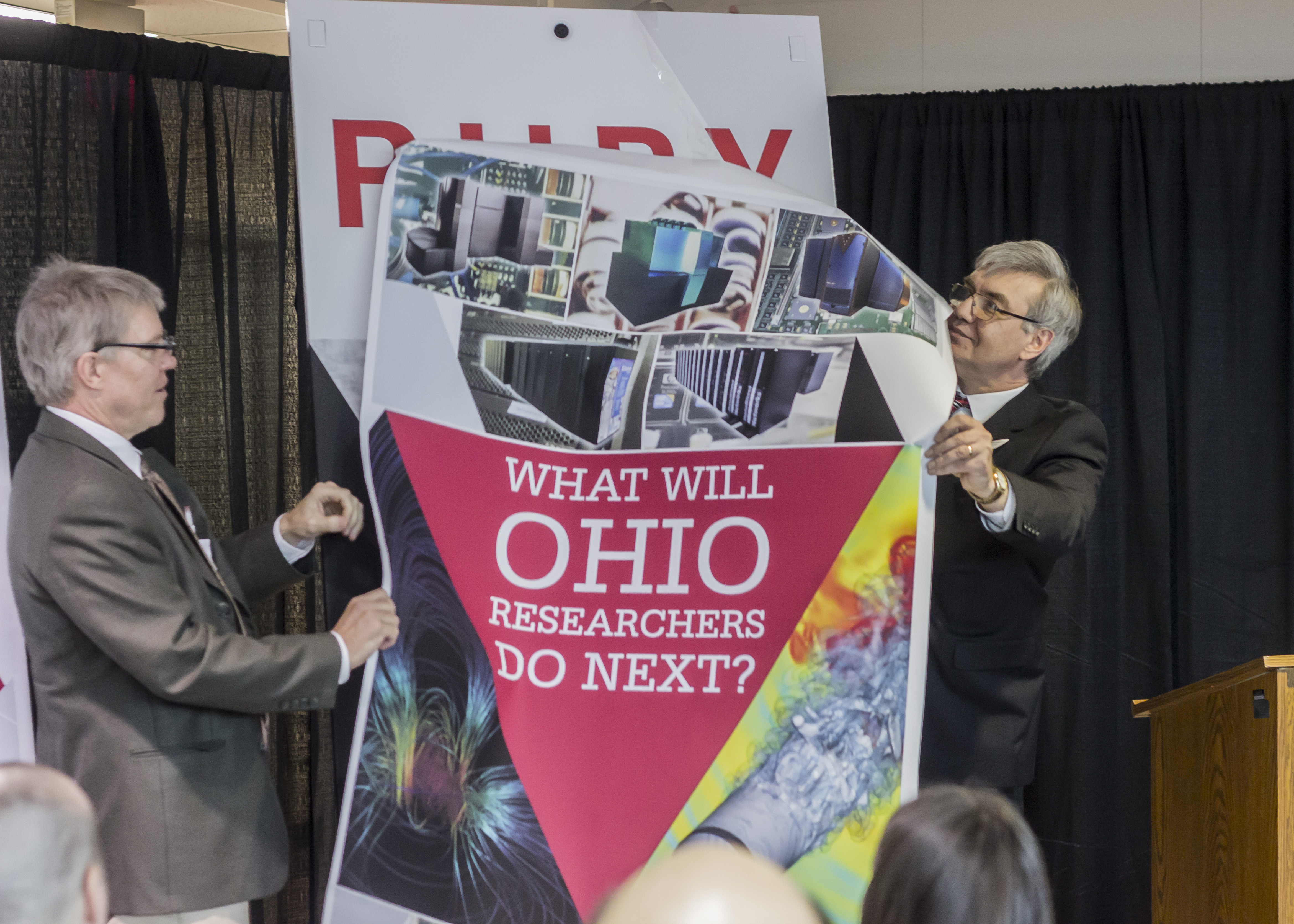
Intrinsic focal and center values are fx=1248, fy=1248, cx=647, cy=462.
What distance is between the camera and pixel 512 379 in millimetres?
2096

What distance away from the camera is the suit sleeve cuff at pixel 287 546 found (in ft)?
7.50

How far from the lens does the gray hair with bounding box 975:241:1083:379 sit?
2.54m

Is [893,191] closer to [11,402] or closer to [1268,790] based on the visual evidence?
[1268,790]

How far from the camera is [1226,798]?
91.2 inches

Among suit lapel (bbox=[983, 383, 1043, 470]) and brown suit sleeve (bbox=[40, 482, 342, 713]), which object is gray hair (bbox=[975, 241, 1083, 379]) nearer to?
suit lapel (bbox=[983, 383, 1043, 470])

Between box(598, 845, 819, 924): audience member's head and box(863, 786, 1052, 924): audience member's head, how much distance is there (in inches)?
8.6

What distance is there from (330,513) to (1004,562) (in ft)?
4.15

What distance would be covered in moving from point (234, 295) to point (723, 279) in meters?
1.62

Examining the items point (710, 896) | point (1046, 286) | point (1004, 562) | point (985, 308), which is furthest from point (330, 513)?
point (710, 896)

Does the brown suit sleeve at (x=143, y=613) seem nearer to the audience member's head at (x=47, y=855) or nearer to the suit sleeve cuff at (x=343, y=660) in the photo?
the suit sleeve cuff at (x=343, y=660)

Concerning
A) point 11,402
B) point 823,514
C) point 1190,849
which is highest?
point 11,402

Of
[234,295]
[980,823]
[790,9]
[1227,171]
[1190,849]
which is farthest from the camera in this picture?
[790,9]

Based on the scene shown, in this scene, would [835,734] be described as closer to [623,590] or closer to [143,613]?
[623,590]

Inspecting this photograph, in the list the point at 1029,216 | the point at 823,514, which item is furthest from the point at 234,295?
the point at 1029,216
